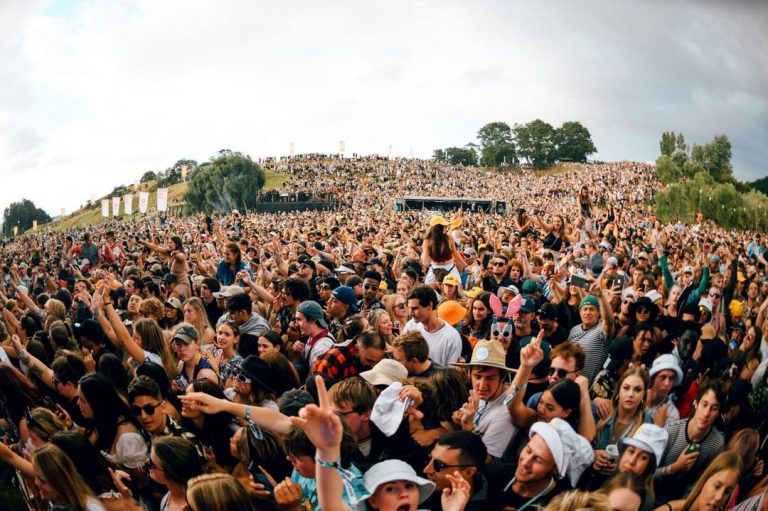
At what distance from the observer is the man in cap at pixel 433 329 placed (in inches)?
192

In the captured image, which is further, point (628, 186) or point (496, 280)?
point (628, 186)

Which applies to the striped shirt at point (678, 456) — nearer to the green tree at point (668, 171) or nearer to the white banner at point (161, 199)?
the white banner at point (161, 199)

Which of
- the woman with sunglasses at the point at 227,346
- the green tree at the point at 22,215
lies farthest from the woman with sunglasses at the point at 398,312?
the green tree at the point at 22,215

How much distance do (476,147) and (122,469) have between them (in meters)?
131

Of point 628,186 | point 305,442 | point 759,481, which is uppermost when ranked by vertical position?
point 628,186

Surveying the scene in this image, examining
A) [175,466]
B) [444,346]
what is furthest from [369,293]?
[175,466]

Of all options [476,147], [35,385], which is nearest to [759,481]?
[35,385]

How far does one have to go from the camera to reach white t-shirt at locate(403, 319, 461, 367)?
4.88 metres

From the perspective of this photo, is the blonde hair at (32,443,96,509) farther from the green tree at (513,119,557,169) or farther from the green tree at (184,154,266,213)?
the green tree at (513,119,557,169)

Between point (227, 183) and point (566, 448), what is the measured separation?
67.0m

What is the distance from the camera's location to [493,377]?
374 centimetres

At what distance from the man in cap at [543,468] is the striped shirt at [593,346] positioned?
214 centimetres

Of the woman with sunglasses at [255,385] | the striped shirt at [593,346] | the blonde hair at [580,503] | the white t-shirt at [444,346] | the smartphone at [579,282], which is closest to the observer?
the blonde hair at [580,503]

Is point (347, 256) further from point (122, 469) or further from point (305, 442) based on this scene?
point (305, 442)
